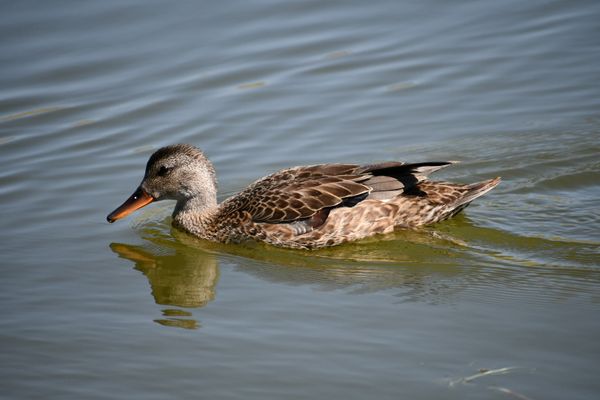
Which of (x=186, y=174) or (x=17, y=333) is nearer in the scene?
(x=17, y=333)

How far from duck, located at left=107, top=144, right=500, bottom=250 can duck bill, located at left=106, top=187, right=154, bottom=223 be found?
0.01 meters

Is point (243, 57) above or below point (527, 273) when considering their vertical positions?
above

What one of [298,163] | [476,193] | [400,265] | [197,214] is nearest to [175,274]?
[197,214]

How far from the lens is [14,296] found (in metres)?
7.88

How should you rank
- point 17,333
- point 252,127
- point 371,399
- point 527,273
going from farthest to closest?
point 252,127
point 527,273
point 17,333
point 371,399

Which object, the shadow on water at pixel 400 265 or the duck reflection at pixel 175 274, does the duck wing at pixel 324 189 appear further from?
the duck reflection at pixel 175 274

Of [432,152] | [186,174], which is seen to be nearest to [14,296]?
[186,174]

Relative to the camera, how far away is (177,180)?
9633 millimetres

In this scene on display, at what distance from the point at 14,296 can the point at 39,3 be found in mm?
8073

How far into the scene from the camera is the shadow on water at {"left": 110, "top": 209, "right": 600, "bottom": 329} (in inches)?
297

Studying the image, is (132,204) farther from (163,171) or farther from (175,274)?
(175,274)

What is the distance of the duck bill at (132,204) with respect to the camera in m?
9.38

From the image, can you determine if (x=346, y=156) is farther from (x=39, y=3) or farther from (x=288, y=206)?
(x=39, y=3)

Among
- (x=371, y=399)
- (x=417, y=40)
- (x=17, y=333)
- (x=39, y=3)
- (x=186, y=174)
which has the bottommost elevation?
(x=371, y=399)
